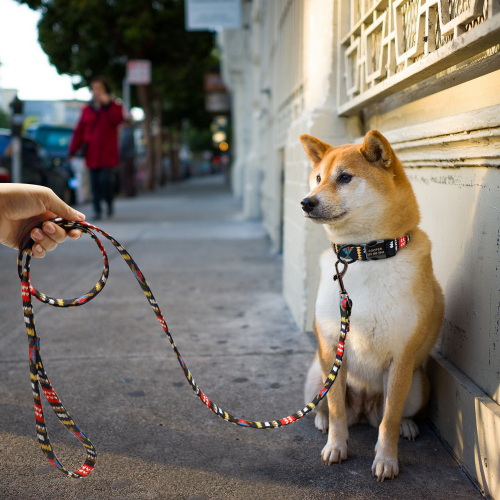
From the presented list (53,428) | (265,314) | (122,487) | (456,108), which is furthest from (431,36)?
(265,314)

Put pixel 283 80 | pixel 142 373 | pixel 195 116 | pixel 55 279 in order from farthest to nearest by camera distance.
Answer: pixel 195 116
pixel 283 80
pixel 55 279
pixel 142 373

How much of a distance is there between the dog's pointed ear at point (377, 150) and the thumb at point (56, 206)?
1127 mm

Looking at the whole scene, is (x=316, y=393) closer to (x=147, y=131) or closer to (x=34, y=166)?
(x=34, y=166)

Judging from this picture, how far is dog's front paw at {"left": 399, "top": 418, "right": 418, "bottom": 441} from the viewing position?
2367 millimetres

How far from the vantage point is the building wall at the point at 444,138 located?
1935 millimetres

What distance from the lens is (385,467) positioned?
2057 millimetres

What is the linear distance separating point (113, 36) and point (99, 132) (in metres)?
11.3

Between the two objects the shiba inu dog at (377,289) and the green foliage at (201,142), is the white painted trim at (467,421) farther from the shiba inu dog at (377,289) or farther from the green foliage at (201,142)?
the green foliage at (201,142)

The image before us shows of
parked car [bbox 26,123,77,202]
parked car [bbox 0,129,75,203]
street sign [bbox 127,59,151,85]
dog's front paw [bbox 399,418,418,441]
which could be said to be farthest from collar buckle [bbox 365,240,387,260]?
street sign [bbox 127,59,151,85]

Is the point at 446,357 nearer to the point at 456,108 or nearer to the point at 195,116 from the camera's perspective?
the point at 456,108

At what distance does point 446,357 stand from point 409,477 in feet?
2.10

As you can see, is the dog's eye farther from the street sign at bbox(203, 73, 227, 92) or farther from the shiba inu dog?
the street sign at bbox(203, 73, 227, 92)

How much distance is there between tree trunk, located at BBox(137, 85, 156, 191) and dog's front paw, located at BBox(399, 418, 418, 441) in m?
19.8

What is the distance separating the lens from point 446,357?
2.49 metres
